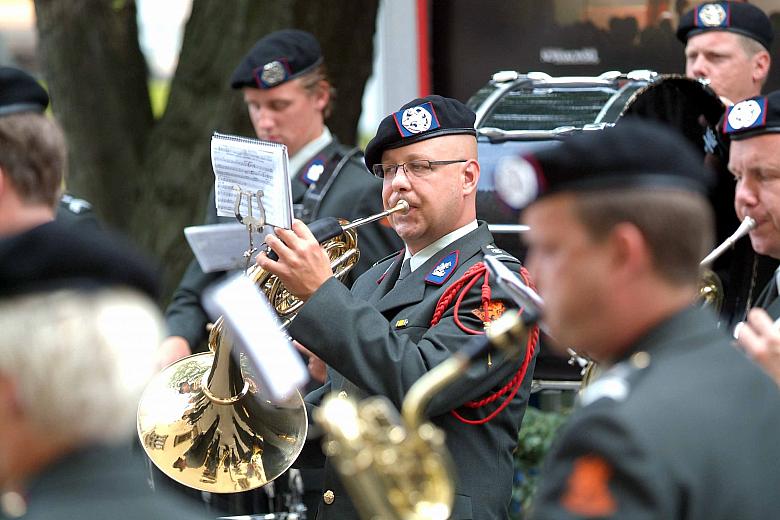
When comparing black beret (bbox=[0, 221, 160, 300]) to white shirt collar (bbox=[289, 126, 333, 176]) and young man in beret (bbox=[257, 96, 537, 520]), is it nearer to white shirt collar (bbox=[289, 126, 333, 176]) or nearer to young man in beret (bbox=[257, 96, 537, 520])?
young man in beret (bbox=[257, 96, 537, 520])

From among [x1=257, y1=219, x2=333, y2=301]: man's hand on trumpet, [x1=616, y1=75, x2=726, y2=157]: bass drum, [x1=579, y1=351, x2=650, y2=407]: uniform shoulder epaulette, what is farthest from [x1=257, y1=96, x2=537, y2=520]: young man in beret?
[x1=579, y1=351, x2=650, y2=407]: uniform shoulder epaulette

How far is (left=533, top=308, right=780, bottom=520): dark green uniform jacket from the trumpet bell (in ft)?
6.86

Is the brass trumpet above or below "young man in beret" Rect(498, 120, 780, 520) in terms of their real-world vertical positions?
below

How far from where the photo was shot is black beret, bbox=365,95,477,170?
4293mm

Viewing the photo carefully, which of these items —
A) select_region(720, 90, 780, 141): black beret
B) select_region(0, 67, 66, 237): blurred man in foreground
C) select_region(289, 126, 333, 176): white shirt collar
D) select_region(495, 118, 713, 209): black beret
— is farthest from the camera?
select_region(289, 126, 333, 176): white shirt collar

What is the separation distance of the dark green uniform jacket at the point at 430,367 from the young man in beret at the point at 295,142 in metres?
1.44

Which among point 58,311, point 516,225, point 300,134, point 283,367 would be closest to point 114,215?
point 300,134

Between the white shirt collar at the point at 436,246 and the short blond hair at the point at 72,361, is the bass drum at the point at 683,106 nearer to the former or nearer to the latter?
the white shirt collar at the point at 436,246

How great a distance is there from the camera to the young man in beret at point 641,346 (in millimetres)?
2113

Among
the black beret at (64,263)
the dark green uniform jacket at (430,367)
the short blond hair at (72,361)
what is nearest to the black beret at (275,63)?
the dark green uniform jacket at (430,367)

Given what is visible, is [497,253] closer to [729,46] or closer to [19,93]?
[19,93]

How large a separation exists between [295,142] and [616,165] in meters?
3.51

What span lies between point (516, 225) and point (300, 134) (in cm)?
109

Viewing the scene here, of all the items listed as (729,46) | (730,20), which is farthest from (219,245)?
(730,20)
